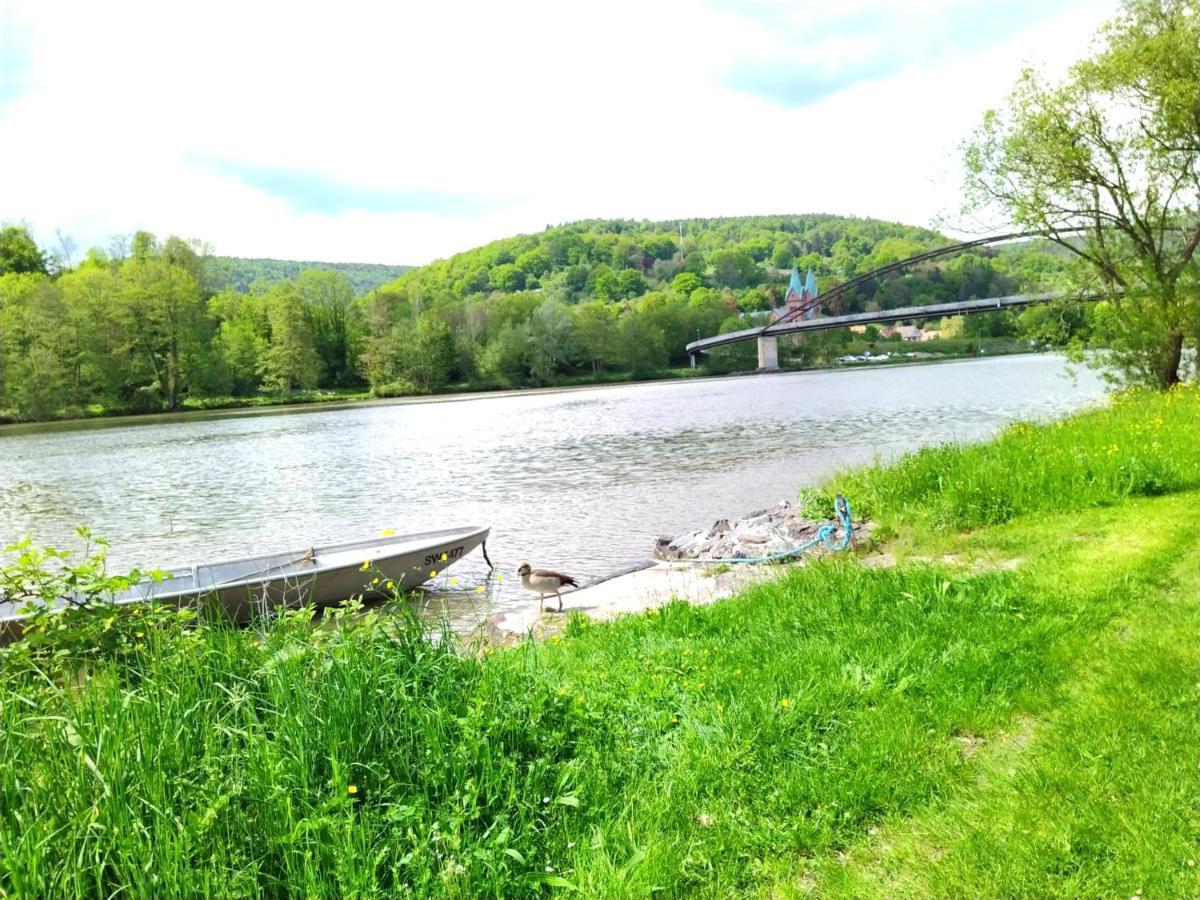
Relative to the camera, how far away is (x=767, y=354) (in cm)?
10700

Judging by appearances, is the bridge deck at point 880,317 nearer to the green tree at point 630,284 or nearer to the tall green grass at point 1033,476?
the tall green grass at point 1033,476

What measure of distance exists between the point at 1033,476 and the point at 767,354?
99.2 metres

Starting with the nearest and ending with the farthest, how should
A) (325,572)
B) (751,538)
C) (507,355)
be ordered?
(325,572), (751,538), (507,355)

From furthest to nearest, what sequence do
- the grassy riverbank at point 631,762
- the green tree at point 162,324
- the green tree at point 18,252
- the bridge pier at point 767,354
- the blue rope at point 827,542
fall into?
the bridge pier at point 767,354 < the green tree at point 18,252 < the green tree at point 162,324 < the blue rope at point 827,542 < the grassy riverbank at point 631,762

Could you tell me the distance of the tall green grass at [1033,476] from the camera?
30.9 feet

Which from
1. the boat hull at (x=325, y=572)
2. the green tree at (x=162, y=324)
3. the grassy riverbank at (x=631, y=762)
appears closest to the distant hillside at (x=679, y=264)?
the green tree at (x=162, y=324)

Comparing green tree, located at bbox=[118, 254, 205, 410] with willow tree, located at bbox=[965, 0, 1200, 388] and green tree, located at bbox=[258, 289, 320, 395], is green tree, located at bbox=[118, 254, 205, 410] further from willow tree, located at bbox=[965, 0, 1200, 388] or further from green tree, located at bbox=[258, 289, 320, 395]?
willow tree, located at bbox=[965, 0, 1200, 388]

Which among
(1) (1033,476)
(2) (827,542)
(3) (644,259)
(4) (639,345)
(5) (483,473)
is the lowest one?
(5) (483,473)

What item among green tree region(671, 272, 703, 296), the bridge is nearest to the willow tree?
the bridge

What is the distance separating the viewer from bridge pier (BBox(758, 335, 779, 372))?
105750 millimetres

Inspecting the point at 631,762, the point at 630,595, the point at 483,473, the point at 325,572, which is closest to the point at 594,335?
the point at 483,473

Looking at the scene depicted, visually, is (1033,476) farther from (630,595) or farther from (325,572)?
(325,572)

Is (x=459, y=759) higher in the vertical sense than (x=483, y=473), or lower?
higher

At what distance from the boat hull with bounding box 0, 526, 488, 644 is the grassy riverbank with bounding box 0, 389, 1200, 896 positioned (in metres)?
5.96
